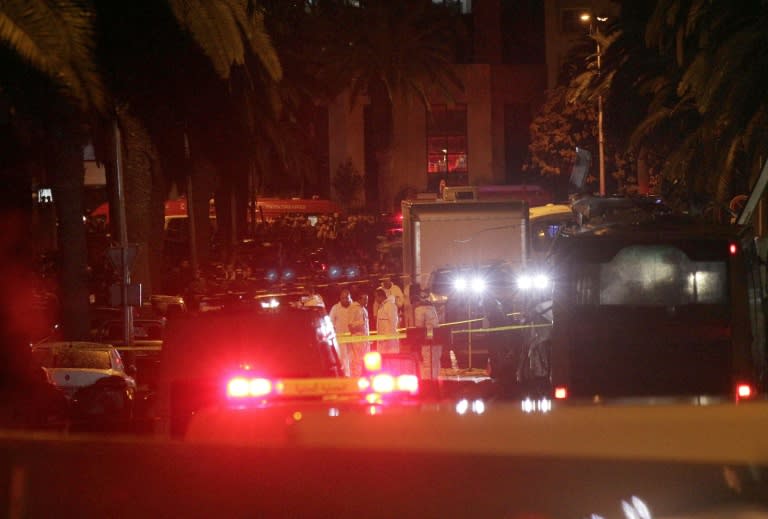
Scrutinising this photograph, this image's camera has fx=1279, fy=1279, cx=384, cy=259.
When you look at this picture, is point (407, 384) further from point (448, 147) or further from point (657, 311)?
point (448, 147)

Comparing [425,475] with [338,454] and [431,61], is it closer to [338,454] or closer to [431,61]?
[338,454]

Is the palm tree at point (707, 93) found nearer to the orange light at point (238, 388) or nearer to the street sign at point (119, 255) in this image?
the street sign at point (119, 255)

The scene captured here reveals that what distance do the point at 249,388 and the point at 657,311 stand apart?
350 inches

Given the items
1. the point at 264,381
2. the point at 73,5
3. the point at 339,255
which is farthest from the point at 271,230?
the point at 264,381

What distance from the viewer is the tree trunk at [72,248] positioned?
63.4 ft

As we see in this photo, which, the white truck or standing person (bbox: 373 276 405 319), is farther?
the white truck

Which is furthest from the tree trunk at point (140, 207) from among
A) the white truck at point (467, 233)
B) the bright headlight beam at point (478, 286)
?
the bright headlight beam at point (478, 286)

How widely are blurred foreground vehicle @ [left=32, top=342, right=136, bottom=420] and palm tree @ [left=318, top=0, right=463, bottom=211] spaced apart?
78.9 ft

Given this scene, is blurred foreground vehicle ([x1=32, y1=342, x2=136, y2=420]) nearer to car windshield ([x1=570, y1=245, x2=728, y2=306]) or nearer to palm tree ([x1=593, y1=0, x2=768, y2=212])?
car windshield ([x1=570, y1=245, x2=728, y2=306])

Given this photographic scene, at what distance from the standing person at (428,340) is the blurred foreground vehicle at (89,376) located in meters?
4.79

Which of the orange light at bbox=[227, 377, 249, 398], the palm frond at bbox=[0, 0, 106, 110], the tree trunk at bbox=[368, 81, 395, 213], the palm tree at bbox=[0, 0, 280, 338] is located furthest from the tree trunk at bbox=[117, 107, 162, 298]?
the tree trunk at bbox=[368, 81, 395, 213]

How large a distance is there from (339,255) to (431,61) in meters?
7.75

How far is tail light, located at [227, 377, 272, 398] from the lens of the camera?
507cm

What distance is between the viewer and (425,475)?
3607 millimetres
